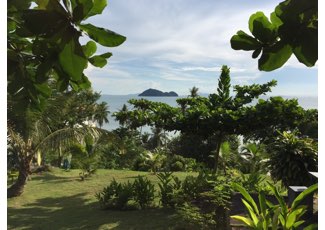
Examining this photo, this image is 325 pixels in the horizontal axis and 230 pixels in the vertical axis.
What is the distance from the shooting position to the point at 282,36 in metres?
0.79

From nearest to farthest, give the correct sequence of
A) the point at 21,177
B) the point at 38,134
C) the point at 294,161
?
the point at 294,161 < the point at 38,134 < the point at 21,177

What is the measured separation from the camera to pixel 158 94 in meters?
84.0

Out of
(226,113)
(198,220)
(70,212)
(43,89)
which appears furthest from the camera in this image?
(226,113)

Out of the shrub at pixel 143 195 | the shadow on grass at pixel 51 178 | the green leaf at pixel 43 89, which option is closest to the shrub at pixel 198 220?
the shrub at pixel 143 195

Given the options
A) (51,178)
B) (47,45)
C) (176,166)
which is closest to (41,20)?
(47,45)

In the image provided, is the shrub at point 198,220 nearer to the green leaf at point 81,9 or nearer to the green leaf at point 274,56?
the green leaf at point 274,56

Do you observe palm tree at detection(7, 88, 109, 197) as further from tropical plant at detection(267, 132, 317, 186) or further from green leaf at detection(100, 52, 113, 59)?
green leaf at detection(100, 52, 113, 59)

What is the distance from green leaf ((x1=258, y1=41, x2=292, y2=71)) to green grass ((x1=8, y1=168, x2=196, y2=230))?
558 cm

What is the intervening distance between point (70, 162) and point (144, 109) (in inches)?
255

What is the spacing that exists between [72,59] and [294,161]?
6.86 metres

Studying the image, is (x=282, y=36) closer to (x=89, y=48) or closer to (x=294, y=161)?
(x=89, y=48)

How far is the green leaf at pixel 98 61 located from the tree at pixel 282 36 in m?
0.42

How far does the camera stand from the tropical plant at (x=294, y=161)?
6.84 metres

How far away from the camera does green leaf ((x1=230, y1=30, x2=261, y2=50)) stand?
83 centimetres
